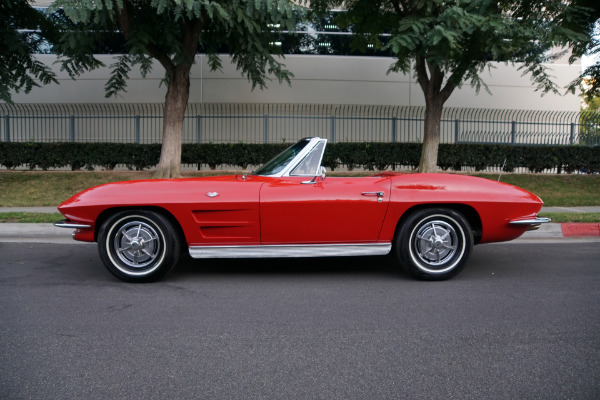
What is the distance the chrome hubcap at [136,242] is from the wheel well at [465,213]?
2.39 meters

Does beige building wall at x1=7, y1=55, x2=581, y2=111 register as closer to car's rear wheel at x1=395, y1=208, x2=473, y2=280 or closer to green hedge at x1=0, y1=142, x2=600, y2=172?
green hedge at x1=0, y1=142, x2=600, y2=172

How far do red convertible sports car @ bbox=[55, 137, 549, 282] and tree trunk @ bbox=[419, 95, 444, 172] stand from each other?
9.42m

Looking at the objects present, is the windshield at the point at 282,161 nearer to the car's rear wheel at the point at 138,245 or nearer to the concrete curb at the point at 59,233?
the car's rear wheel at the point at 138,245

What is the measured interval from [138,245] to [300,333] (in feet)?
7.01

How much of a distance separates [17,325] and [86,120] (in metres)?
15.1

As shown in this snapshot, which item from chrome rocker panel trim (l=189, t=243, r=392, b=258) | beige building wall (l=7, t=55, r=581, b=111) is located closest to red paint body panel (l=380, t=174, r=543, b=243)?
chrome rocker panel trim (l=189, t=243, r=392, b=258)

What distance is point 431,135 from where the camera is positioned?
583 inches

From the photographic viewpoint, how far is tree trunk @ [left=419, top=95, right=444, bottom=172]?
14750 millimetres

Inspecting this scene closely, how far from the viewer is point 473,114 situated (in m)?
19.5

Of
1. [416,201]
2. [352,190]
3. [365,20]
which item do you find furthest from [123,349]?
[365,20]

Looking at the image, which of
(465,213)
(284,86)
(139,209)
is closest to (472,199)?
(465,213)

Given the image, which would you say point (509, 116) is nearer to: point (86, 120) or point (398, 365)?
point (86, 120)

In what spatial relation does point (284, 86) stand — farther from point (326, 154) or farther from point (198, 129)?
point (326, 154)

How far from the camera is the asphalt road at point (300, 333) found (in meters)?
3.11
